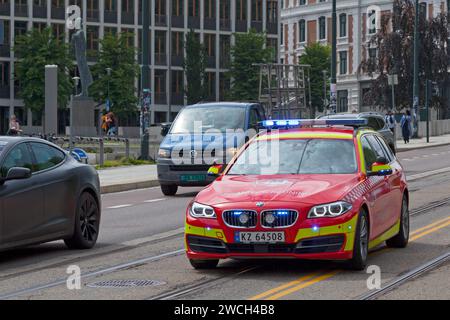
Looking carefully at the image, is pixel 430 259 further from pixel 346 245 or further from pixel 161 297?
pixel 161 297

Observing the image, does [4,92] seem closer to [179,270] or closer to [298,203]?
[179,270]

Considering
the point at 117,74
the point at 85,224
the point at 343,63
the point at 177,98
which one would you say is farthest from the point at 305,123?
the point at 343,63

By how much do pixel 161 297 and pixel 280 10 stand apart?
111 m

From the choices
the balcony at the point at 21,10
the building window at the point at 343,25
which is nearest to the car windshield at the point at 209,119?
the balcony at the point at 21,10

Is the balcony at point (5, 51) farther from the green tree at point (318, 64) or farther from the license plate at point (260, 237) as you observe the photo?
the license plate at point (260, 237)

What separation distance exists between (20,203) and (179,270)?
2055 millimetres

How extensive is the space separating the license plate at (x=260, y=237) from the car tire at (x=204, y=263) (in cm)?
75

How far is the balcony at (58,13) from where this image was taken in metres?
105

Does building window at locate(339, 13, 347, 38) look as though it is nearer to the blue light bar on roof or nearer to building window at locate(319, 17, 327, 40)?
building window at locate(319, 17, 327, 40)

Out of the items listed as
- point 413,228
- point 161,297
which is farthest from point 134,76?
point 161,297

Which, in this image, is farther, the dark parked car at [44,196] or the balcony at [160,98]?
the balcony at [160,98]

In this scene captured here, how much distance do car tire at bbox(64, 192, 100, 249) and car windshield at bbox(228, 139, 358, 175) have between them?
2.49m
